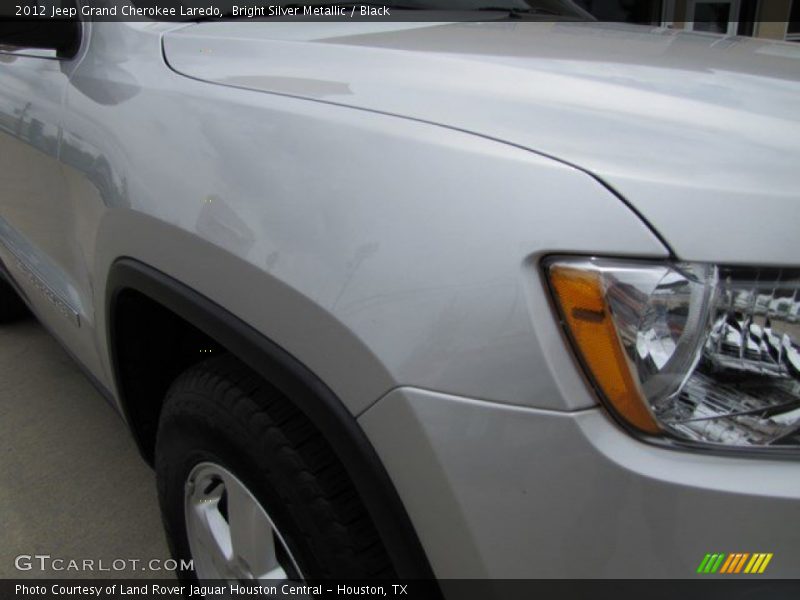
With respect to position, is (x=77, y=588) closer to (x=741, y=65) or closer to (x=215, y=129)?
(x=215, y=129)

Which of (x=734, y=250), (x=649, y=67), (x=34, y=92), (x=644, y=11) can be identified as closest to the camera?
(x=734, y=250)

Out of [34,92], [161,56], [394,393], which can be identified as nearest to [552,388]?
[394,393]

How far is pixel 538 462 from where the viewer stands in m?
0.88

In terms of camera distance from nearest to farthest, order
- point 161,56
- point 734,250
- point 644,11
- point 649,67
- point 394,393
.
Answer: point 734,250 → point 394,393 → point 649,67 → point 161,56 → point 644,11

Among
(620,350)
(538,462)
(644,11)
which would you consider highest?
(644,11)

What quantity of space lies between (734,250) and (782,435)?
0.25 meters

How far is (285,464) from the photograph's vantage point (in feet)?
3.82

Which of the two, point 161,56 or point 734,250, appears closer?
point 734,250

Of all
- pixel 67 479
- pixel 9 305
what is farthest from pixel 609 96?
pixel 9 305

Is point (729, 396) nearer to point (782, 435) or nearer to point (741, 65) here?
point (782, 435)

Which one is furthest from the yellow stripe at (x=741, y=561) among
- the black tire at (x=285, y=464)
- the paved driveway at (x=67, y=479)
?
the paved driveway at (x=67, y=479)

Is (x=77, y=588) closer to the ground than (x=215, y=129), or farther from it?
closer to the ground

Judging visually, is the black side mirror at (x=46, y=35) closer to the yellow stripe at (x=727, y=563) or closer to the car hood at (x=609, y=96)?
the car hood at (x=609, y=96)

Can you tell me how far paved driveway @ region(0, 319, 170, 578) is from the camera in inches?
85.6
